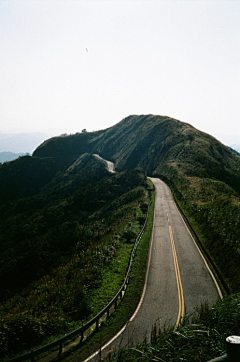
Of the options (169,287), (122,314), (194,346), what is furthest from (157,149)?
(194,346)

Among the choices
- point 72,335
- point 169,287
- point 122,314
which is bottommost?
point 122,314

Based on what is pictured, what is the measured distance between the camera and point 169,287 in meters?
15.5

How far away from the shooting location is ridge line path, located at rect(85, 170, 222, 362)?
435 inches

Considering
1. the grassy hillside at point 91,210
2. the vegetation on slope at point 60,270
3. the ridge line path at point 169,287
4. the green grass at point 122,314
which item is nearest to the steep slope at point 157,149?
the grassy hillside at point 91,210

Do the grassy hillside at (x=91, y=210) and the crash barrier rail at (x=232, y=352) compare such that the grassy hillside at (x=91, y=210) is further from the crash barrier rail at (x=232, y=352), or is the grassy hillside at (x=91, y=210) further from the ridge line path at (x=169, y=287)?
the crash barrier rail at (x=232, y=352)

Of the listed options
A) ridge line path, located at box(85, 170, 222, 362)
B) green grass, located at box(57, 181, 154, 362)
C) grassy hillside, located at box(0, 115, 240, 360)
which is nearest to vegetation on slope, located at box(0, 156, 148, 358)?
grassy hillside, located at box(0, 115, 240, 360)

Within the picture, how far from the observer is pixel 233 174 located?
78062 millimetres

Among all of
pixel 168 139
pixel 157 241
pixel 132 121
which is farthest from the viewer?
pixel 132 121

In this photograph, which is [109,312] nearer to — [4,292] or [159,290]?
[159,290]

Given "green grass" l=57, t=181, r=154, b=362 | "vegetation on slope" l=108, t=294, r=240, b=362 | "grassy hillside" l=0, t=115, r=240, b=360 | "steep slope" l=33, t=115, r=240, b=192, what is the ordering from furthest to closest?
"steep slope" l=33, t=115, r=240, b=192, "grassy hillside" l=0, t=115, r=240, b=360, "green grass" l=57, t=181, r=154, b=362, "vegetation on slope" l=108, t=294, r=240, b=362

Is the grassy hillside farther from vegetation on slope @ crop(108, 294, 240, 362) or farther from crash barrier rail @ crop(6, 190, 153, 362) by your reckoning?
vegetation on slope @ crop(108, 294, 240, 362)

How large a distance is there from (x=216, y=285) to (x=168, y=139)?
10073cm

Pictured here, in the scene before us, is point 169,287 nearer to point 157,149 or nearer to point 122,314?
point 122,314

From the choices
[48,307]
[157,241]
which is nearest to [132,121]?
[157,241]
